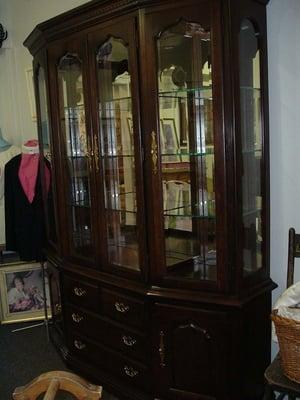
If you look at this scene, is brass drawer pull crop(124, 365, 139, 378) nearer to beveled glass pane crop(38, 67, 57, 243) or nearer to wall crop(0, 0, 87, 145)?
beveled glass pane crop(38, 67, 57, 243)

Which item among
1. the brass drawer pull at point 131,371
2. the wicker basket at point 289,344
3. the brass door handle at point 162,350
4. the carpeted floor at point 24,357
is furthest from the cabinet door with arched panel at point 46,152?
the wicker basket at point 289,344

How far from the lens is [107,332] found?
253 centimetres

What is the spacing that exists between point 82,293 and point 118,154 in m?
0.89

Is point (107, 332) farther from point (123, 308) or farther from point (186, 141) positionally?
point (186, 141)

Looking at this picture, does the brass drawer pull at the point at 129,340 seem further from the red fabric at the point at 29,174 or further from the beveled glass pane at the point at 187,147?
the red fabric at the point at 29,174

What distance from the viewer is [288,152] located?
6.95 feet

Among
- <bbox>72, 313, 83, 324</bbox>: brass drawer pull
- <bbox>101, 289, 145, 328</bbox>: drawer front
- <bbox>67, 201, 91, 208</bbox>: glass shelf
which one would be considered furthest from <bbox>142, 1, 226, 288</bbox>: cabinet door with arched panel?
<bbox>72, 313, 83, 324</bbox>: brass drawer pull

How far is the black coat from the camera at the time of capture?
329cm

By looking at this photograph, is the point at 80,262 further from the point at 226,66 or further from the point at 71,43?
the point at 226,66

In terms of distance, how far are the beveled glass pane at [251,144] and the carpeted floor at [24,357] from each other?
3.99 ft

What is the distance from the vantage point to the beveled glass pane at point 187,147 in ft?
6.64

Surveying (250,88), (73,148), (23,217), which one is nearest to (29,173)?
(23,217)

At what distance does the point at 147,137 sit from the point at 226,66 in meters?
0.48

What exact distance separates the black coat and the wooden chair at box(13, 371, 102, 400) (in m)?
2.17
